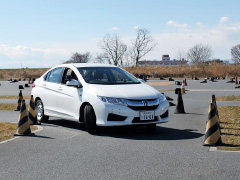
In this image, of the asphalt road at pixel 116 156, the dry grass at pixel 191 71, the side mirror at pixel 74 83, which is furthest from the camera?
the dry grass at pixel 191 71

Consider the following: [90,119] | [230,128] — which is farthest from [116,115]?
[230,128]

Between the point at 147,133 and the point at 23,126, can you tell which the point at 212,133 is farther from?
the point at 23,126

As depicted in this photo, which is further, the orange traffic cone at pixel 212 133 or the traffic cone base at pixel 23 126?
the traffic cone base at pixel 23 126

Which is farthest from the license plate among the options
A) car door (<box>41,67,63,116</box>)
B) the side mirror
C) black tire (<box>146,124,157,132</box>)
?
car door (<box>41,67,63,116</box>)

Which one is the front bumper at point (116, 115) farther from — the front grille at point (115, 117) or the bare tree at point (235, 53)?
the bare tree at point (235, 53)

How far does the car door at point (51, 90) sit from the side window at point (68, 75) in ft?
0.68

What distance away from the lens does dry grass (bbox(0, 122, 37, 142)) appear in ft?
31.8

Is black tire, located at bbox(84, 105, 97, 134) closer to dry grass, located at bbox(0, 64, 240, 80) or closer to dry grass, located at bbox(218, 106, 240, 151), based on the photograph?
dry grass, located at bbox(218, 106, 240, 151)

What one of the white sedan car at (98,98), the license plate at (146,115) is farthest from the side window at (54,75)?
the license plate at (146,115)

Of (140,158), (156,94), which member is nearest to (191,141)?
(156,94)

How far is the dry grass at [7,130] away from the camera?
31.8 feet

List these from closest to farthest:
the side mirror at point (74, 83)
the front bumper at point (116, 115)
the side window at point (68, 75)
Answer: the front bumper at point (116, 115)
the side mirror at point (74, 83)
the side window at point (68, 75)

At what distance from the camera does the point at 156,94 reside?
970 centimetres

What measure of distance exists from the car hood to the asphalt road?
937 millimetres
